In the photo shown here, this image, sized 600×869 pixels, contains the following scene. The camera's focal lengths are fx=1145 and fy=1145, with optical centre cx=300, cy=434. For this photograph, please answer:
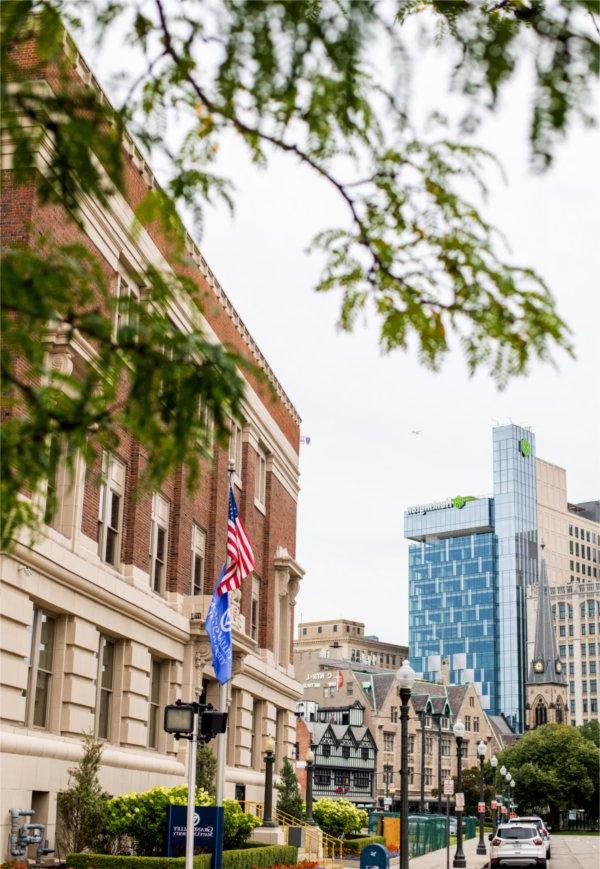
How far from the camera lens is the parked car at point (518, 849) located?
40.7 meters

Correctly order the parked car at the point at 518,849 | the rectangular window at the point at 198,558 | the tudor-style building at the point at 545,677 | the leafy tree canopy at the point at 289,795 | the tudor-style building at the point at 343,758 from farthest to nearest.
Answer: the tudor-style building at the point at 545,677
the tudor-style building at the point at 343,758
the leafy tree canopy at the point at 289,795
the parked car at the point at 518,849
the rectangular window at the point at 198,558

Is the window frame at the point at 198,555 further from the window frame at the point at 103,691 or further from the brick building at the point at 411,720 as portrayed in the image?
the brick building at the point at 411,720

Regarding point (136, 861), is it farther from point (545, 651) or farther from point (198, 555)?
point (545, 651)

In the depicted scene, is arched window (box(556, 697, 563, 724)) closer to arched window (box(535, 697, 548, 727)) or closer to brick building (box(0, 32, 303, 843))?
arched window (box(535, 697, 548, 727))

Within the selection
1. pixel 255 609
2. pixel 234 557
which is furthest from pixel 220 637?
pixel 255 609

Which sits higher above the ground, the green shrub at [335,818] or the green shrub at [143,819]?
the green shrub at [143,819]

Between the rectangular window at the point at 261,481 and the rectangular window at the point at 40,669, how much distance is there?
762 inches

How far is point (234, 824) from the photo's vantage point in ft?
87.1

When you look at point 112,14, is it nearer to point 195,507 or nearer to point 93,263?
point 93,263

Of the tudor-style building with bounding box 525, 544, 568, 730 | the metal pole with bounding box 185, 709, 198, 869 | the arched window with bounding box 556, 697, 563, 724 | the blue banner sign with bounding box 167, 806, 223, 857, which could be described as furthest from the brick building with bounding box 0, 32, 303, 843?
the tudor-style building with bounding box 525, 544, 568, 730

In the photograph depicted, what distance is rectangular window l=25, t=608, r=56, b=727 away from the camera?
22.9m

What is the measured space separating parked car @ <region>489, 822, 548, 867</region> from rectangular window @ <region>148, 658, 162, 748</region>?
15.9m

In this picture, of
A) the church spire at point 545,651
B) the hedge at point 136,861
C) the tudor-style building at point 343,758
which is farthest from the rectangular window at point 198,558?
the church spire at point 545,651

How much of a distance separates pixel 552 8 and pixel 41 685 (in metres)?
20.5
